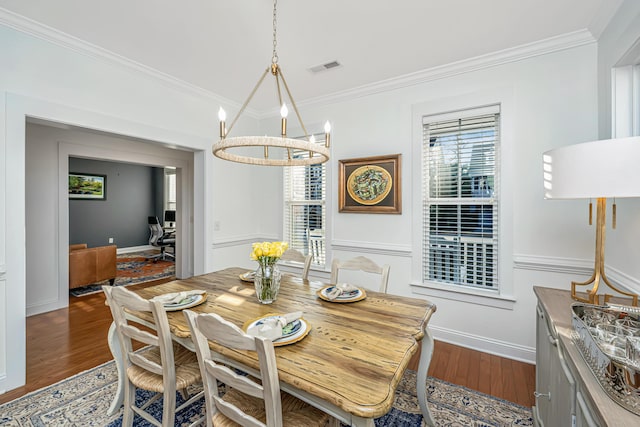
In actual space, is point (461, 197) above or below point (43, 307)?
above

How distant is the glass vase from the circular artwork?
1.67 metres

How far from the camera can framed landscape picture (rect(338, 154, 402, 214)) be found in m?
3.00

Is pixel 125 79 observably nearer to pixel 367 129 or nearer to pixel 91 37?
pixel 91 37

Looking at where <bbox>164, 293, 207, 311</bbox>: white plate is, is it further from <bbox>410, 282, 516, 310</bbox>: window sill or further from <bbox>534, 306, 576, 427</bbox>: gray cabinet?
<bbox>410, 282, 516, 310</bbox>: window sill

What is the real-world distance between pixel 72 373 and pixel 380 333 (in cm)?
260

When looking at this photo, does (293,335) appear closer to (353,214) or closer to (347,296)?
(347,296)

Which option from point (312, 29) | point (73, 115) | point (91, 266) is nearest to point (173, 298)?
point (73, 115)

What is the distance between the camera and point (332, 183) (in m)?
3.45

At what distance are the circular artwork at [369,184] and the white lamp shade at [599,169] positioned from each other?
1.80m

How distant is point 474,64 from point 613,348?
2.51m

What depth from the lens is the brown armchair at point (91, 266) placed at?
4.31 meters

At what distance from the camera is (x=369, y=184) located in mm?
3154

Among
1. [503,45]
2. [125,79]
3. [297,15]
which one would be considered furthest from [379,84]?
[125,79]

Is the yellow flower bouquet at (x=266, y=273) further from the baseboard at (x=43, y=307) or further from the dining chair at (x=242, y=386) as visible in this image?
the baseboard at (x=43, y=307)
